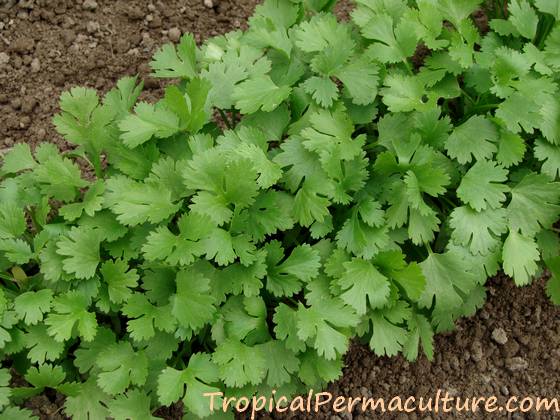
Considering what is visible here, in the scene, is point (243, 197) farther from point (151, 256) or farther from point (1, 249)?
point (1, 249)

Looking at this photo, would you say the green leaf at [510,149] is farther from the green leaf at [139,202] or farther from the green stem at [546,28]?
the green leaf at [139,202]

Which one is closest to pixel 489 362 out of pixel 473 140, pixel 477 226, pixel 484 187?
pixel 477 226

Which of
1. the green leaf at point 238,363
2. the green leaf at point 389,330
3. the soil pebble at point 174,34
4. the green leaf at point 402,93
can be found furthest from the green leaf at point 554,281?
the soil pebble at point 174,34

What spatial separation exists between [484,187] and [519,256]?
0.24 m

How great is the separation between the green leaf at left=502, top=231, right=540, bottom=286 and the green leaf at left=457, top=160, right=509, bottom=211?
131mm

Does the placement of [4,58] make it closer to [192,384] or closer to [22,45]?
[22,45]

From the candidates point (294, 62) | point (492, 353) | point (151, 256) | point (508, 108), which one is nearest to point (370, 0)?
point (294, 62)

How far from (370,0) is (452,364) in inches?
51.8

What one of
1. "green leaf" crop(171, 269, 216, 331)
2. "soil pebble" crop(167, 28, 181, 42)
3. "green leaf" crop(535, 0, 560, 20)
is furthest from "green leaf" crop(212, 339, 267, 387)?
"green leaf" crop(535, 0, 560, 20)

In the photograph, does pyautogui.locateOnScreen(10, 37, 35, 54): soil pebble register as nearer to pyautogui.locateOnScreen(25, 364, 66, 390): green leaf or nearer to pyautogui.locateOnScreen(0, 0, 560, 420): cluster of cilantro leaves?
pyautogui.locateOnScreen(0, 0, 560, 420): cluster of cilantro leaves

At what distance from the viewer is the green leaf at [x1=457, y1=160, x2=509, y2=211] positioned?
6.77 ft

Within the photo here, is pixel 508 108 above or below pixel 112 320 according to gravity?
above

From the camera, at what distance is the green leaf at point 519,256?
207cm

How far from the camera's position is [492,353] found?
238cm
